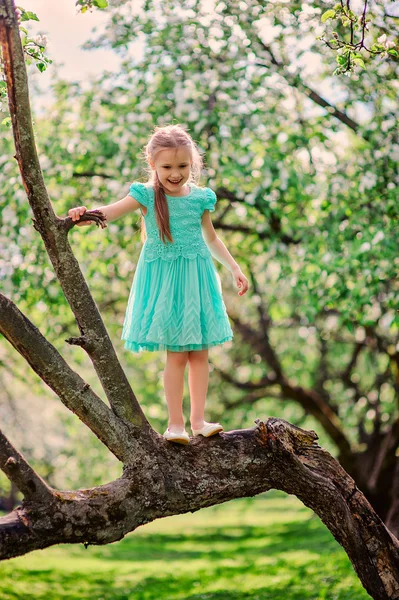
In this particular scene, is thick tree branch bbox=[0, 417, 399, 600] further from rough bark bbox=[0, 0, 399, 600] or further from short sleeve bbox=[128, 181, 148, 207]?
short sleeve bbox=[128, 181, 148, 207]

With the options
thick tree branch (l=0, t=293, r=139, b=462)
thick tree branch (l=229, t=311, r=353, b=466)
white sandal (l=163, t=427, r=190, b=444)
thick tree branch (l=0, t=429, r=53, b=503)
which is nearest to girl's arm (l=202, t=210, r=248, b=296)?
white sandal (l=163, t=427, r=190, b=444)

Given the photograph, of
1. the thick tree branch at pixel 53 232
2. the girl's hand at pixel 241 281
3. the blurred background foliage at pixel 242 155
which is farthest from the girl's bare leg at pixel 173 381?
the blurred background foliage at pixel 242 155

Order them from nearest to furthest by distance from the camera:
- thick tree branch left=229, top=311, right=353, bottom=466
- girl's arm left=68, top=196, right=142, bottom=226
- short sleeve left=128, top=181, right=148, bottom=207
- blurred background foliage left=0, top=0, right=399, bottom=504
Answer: girl's arm left=68, top=196, right=142, bottom=226, short sleeve left=128, top=181, right=148, bottom=207, blurred background foliage left=0, top=0, right=399, bottom=504, thick tree branch left=229, top=311, right=353, bottom=466

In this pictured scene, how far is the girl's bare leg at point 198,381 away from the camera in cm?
425

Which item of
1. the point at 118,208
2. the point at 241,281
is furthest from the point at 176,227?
the point at 241,281

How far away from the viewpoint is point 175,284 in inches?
165

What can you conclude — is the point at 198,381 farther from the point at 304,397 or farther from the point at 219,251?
the point at 304,397

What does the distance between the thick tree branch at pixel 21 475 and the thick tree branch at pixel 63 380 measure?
1.50 ft

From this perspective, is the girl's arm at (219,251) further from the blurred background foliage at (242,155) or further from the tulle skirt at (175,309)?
the blurred background foliage at (242,155)

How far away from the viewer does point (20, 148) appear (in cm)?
354

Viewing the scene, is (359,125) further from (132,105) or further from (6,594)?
(6,594)

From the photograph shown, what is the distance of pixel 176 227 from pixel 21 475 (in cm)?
163

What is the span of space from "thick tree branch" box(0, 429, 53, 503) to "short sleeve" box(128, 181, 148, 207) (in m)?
1.50

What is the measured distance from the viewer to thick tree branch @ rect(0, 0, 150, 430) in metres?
3.45
